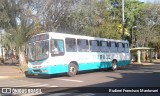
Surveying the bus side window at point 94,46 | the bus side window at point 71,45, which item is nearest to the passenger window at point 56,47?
the bus side window at point 71,45

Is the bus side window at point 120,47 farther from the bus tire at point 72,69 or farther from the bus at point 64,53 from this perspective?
the bus tire at point 72,69

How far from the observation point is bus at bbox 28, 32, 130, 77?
63.3ft

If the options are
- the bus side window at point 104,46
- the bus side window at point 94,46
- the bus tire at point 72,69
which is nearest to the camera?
the bus tire at point 72,69

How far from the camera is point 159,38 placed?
5816 centimetres

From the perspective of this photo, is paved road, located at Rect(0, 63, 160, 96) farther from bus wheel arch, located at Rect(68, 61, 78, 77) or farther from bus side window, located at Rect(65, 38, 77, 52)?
bus side window, located at Rect(65, 38, 77, 52)

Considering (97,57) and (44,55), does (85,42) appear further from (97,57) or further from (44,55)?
(44,55)

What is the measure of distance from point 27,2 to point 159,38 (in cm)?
3607

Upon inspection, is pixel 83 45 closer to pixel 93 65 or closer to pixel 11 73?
pixel 93 65

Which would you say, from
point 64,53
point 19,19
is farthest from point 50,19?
point 64,53

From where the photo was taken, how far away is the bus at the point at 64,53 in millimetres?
19281

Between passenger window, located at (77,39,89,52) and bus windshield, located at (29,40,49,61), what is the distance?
10.9 ft

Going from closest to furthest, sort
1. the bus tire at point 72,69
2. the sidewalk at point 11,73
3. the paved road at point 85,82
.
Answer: the paved road at point 85,82, the bus tire at point 72,69, the sidewalk at point 11,73

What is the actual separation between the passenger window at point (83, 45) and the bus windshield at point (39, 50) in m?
3.31

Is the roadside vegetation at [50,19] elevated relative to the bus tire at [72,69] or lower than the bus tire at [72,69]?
elevated
